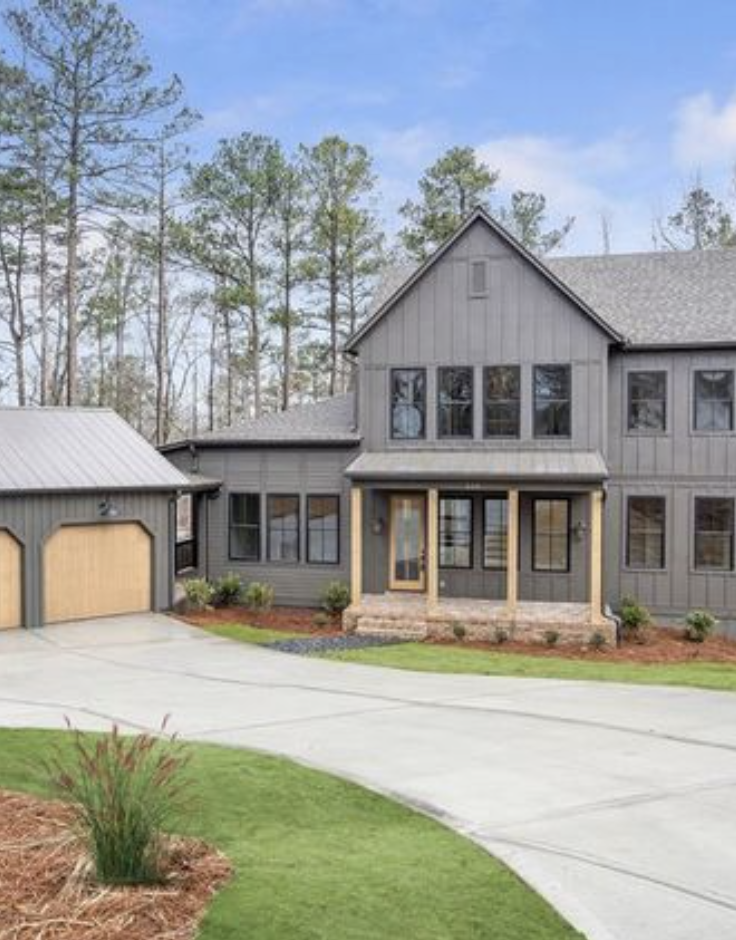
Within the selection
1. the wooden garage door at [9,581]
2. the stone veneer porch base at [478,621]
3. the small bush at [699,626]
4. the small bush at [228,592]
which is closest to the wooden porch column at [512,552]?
the stone veneer porch base at [478,621]

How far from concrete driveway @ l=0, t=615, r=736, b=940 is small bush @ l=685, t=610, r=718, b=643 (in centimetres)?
570

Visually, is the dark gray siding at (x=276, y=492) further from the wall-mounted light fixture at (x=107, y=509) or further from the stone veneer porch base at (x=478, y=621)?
the wall-mounted light fixture at (x=107, y=509)

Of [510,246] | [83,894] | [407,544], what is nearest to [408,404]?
[407,544]

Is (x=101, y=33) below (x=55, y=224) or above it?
above

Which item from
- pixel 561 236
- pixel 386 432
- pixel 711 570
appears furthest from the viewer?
pixel 561 236

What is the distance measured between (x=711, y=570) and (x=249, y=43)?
1499 centimetres

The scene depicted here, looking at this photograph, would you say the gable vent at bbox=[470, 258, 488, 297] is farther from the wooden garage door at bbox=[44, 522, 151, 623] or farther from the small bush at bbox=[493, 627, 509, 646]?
the wooden garage door at bbox=[44, 522, 151, 623]

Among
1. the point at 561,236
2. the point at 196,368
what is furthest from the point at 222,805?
the point at 196,368

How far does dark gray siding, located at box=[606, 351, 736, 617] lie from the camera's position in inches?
773

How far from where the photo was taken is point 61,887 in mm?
5457

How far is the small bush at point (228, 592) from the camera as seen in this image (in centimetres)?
2139

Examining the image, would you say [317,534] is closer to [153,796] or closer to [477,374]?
[477,374]

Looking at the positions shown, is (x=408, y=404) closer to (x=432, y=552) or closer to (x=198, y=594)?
(x=432, y=552)

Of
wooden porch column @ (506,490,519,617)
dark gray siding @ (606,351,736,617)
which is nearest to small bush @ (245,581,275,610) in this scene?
wooden porch column @ (506,490,519,617)
